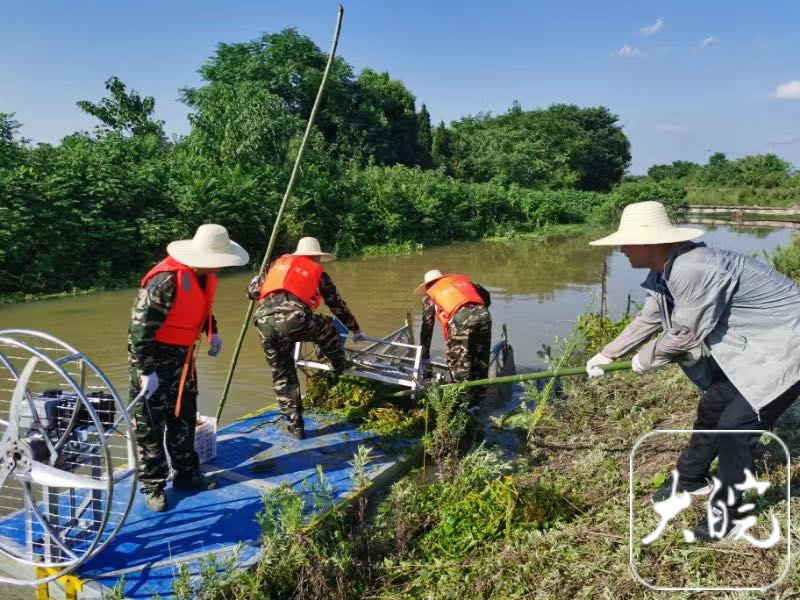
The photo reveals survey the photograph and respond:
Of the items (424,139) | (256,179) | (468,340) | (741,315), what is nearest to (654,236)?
(741,315)

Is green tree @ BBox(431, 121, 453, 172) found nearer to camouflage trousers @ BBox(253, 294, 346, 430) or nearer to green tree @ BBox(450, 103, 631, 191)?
green tree @ BBox(450, 103, 631, 191)

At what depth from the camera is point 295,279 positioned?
4668 mm

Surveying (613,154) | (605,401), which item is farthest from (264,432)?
(613,154)

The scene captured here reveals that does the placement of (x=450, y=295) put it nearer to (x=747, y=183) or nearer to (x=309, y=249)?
(x=309, y=249)

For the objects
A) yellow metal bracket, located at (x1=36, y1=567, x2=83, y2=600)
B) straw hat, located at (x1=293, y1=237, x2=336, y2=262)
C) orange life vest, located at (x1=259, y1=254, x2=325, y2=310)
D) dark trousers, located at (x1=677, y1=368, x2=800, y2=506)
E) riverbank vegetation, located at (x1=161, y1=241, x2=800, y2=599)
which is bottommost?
riverbank vegetation, located at (x1=161, y1=241, x2=800, y2=599)

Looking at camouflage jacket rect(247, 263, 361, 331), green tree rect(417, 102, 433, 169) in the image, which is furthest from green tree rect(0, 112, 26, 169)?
green tree rect(417, 102, 433, 169)

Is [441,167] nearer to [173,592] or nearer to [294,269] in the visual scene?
[294,269]

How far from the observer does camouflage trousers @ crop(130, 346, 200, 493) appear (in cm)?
356

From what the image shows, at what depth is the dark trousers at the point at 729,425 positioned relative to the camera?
3.05m

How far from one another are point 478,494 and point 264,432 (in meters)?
1.95

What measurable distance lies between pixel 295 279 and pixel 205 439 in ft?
4.45

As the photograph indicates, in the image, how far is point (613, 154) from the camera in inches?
2154

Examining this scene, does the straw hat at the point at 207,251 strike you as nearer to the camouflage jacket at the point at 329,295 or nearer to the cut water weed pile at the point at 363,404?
the camouflage jacket at the point at 329,295

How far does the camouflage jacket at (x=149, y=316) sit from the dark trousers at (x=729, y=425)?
3.15m
